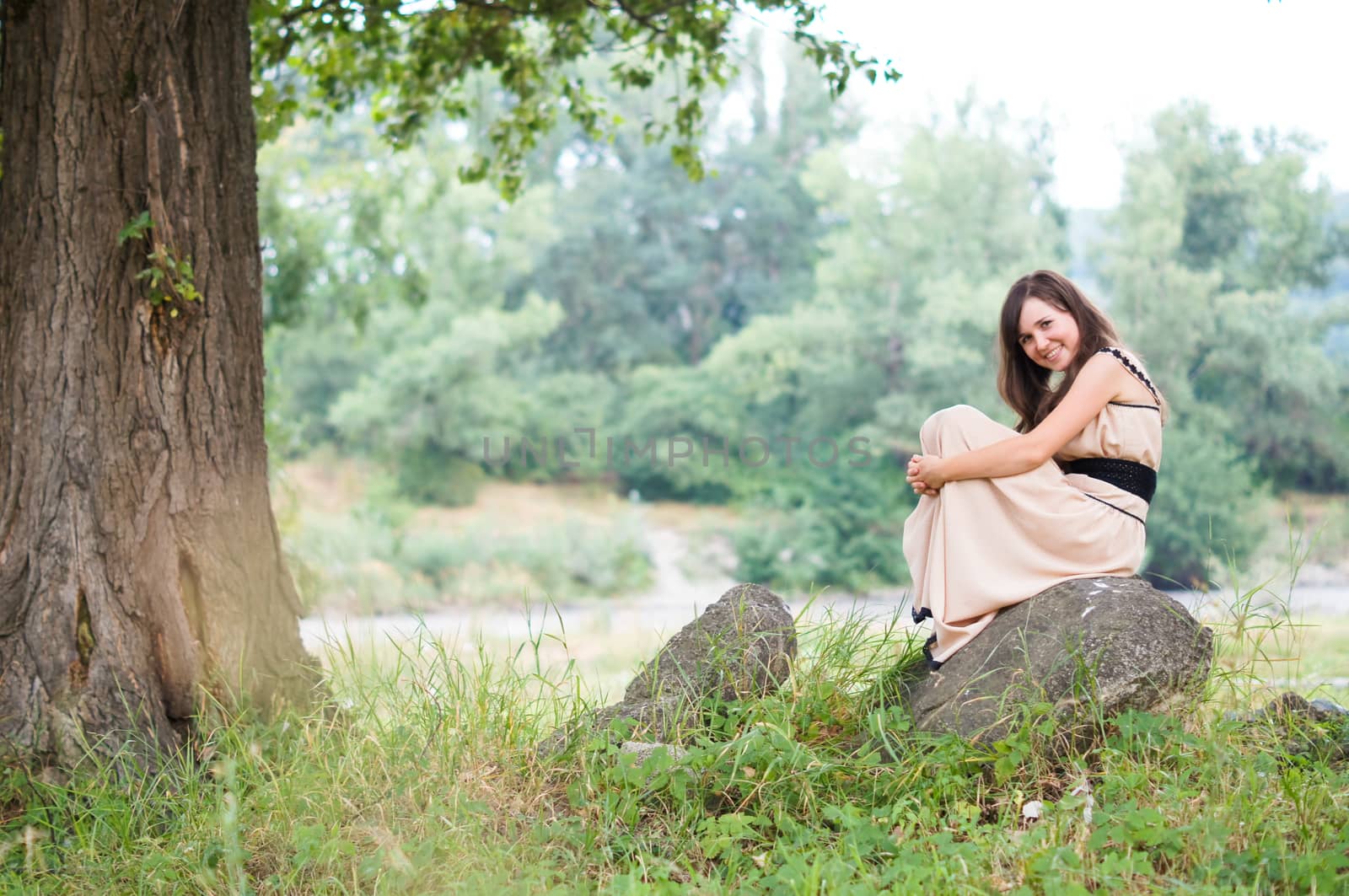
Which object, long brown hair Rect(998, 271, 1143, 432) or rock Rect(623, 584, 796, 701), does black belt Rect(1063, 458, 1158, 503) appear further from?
rock Rect(623, 584, 796, 701)

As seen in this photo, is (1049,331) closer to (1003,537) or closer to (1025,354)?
(1025,354)

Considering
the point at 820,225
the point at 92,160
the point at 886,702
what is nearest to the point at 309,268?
the point at 92,160

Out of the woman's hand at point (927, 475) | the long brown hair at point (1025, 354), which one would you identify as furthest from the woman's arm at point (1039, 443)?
the long brown hair at point (1025, 354)

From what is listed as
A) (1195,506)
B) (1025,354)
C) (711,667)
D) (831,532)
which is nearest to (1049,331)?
(1025,354)

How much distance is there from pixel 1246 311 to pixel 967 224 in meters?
5.23

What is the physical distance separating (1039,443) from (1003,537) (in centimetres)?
32

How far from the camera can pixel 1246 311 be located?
2027 centimetres

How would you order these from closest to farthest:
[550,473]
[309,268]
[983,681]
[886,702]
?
1. [983,681]
2. [886,702]
3. [309,268]
4. [550,473]

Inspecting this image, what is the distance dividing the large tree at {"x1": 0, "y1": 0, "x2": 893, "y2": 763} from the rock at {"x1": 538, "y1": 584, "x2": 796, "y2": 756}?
4.32 ft

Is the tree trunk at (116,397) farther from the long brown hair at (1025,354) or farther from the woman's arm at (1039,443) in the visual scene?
the long brown hair at (1025,354)

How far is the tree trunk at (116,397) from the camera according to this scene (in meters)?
3.65

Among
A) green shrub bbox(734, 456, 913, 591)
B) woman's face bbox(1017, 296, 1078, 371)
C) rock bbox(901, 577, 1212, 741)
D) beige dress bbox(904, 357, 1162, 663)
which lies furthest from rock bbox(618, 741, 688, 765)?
green shrub bbox(734, 456, 913, 591)

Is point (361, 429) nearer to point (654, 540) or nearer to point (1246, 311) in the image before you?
point (654, 540)

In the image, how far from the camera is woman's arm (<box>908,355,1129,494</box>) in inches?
140
